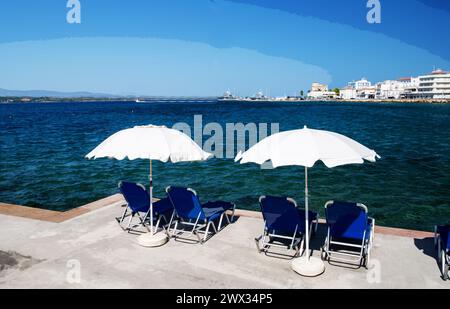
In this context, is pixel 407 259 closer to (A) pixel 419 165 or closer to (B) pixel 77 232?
(B) pixel 77 232

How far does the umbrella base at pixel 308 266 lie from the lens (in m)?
4.80

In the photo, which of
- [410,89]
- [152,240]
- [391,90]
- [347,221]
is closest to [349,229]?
[347,221]

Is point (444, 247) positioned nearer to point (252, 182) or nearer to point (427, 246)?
point (427, 246)

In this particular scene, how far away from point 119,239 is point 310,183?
31.5 feet

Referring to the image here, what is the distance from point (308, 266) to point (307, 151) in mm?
1623

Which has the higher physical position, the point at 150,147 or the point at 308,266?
the point at 150,147

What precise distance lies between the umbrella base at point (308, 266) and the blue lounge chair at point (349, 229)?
1.25 feet

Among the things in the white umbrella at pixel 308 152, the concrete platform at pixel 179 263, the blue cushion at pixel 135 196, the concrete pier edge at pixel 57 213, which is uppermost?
the white umbrella at pixel 308 152

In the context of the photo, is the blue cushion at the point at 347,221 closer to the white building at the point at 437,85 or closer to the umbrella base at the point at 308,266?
the umbrella base at the point at 308,266

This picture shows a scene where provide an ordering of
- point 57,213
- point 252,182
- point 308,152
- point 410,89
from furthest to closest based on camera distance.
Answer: point 410,89, point 252,182, point 57,213, point 308,152

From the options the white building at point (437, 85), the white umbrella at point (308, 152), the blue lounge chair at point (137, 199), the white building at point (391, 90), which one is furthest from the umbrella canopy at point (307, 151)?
the white building at point (391, 90)

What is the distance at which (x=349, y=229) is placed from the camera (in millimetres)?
5234

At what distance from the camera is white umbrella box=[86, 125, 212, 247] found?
5.41 metres

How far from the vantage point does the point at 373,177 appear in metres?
15.1
